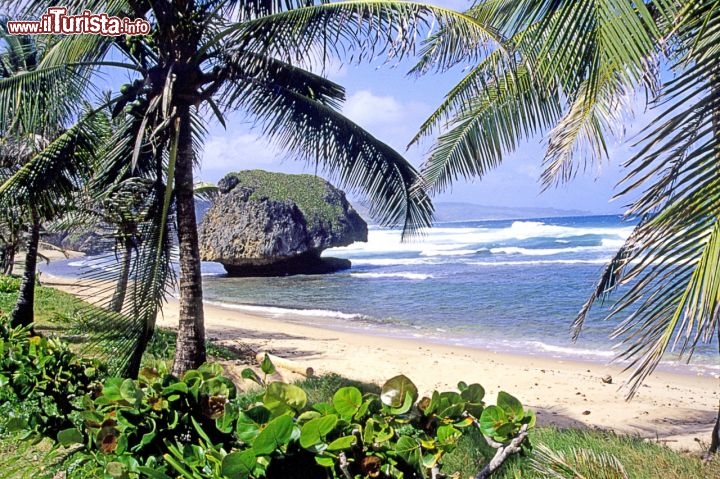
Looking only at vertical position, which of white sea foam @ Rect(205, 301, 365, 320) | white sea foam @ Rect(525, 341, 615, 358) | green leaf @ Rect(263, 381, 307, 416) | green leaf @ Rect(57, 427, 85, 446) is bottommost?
white sea foam @ Rect(205, 301, 365, 320)

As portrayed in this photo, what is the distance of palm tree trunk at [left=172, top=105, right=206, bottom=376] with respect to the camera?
5590 mm

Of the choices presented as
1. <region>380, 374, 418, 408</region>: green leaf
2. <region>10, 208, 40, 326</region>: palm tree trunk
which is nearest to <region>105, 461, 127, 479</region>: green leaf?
<region>380, 374, 418, 408</region>: green leaf

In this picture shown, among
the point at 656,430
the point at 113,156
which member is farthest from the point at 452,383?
the point at 113,156

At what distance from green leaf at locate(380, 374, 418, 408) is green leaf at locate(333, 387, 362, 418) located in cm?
8

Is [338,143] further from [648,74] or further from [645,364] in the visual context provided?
[645,364]

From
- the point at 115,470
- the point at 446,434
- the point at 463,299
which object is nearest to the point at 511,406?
the point at 446,434

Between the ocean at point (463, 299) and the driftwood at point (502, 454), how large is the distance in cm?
442

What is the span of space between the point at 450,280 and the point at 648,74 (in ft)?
87.0

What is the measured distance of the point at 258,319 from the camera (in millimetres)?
18484

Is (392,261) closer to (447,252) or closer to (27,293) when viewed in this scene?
(447,252)

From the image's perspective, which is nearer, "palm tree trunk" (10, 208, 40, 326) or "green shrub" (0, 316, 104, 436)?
"green shrub" (0, 316, 104, 436)

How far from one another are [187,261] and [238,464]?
187 inches

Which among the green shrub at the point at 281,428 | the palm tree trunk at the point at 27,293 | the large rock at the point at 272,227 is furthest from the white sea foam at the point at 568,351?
the large rock at the point at 272,227

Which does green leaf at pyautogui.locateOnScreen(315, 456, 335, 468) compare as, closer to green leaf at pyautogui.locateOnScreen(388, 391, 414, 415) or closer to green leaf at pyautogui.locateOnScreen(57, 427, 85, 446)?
green leaf at pyautogui.locateOnScreen(388, 391, 414, 415)
